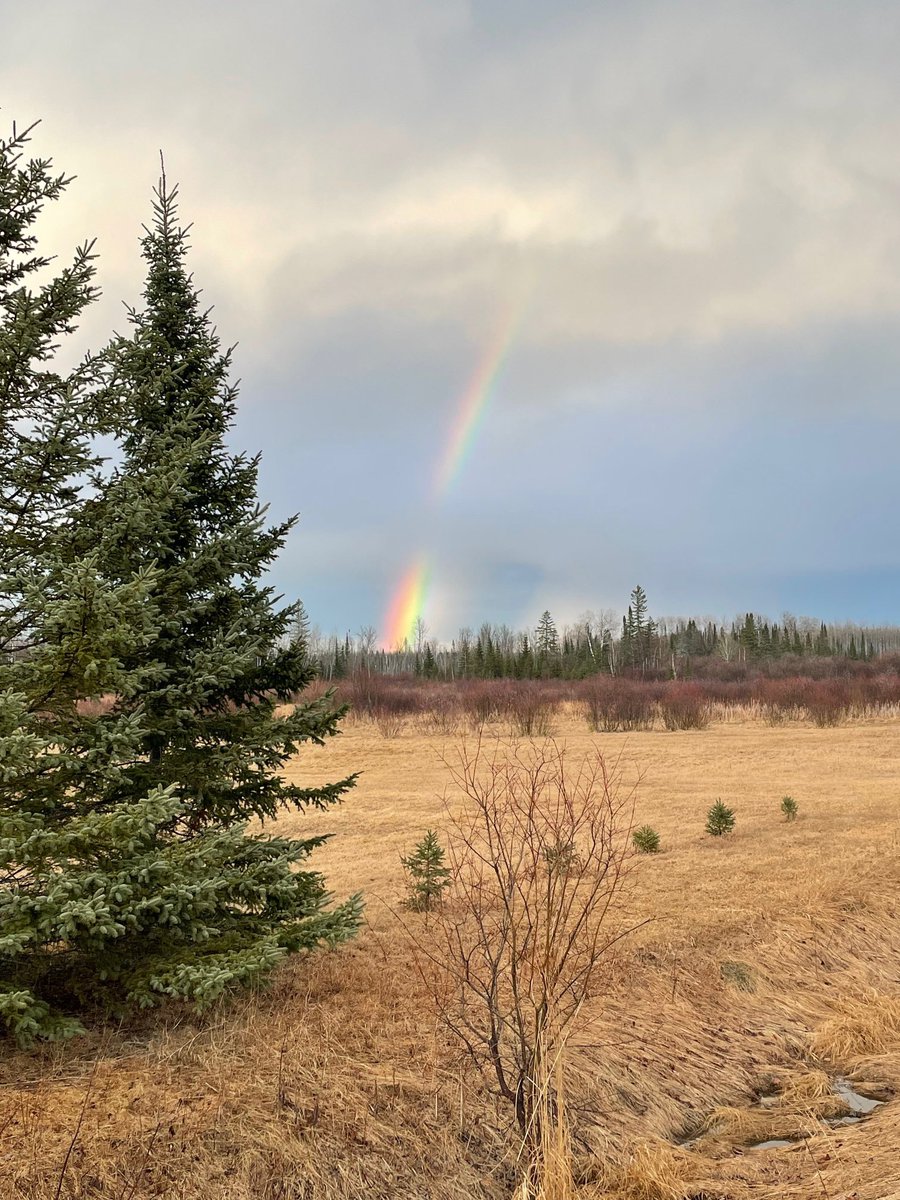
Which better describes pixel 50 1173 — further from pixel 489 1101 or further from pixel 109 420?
pixel 109 420

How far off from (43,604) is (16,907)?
156 centimetres

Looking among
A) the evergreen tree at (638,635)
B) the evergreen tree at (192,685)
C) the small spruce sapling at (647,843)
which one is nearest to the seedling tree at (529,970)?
the evergreen tree at (192,685)

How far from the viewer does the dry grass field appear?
416cm

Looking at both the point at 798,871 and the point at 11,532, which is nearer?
the point at 11,532

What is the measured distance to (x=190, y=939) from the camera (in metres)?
5.23

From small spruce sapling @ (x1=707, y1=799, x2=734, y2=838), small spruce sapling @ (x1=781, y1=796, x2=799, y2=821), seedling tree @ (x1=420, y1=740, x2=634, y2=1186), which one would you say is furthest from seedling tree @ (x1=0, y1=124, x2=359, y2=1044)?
small spruce sapling @ (x1=781, y1=796, x2=799, y2=821)

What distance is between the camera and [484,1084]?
501cm

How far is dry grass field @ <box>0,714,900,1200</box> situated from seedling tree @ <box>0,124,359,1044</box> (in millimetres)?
450

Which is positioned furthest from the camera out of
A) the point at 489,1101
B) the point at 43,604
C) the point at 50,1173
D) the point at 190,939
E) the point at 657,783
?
the point at 657,783

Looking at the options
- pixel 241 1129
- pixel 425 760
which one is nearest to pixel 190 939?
pixel 241 1129

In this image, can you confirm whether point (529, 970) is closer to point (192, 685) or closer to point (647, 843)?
point (192, 685)

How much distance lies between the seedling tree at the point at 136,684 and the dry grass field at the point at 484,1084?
1.48 feet

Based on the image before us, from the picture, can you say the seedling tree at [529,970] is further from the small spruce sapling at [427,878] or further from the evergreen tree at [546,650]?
the evergreen tree at [546,650]

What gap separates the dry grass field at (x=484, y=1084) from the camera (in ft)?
13.7
